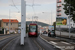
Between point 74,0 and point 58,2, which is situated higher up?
point 58,2

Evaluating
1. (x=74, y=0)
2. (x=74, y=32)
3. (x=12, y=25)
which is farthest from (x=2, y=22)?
(x=74, y=0)

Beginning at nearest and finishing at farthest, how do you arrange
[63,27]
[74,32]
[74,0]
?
[74,0]
[74,32]
[63,27]

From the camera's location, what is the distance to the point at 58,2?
90.9m

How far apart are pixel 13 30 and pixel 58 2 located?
120ft

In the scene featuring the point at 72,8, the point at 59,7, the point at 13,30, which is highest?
the point at 59,7

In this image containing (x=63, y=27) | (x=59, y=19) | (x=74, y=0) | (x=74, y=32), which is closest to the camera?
(x=74, y=0)

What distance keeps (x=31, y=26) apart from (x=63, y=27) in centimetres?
4119

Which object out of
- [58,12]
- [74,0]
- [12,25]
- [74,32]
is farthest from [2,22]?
[74,0]

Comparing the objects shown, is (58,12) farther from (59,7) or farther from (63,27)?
(63,27)

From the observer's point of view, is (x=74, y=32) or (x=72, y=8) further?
(x=74, y=32)

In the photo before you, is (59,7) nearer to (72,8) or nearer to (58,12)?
(58,12)

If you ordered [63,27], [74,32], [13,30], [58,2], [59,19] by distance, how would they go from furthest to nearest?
[13,30] < [58,2] < [63,27] < [59,19] < [74,32]

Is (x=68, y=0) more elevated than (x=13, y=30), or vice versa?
(x=68, y=0)

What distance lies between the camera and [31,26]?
3922cm
